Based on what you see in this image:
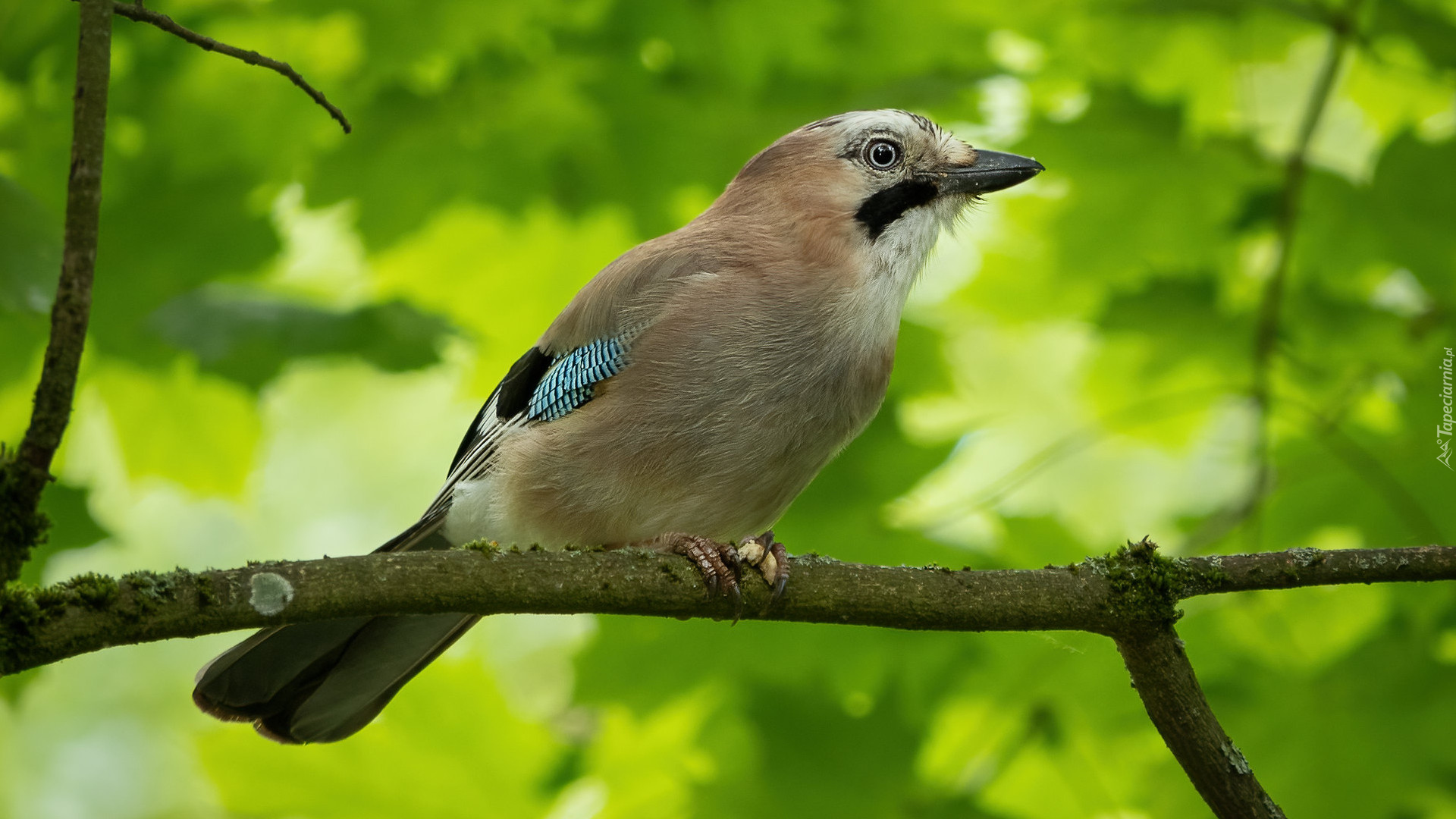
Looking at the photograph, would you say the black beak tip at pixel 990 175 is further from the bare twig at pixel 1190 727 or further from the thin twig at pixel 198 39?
the thin twig at pixel 198 39

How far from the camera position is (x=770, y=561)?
1995 millimetres

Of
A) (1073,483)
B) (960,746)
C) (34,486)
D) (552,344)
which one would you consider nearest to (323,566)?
(34,486)

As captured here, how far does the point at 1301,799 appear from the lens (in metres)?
3.00

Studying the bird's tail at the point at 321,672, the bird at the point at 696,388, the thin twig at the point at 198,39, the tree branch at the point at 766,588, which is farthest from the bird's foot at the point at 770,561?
the thin twig at the point at 198,39

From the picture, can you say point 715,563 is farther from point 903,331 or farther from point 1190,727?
point 903,331

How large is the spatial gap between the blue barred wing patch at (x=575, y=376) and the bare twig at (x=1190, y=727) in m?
1.26

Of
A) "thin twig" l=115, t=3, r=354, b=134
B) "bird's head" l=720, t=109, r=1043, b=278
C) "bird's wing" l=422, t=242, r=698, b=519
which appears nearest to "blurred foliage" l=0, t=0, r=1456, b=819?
"bird's head" l=720, t=109, r=1043, b=278

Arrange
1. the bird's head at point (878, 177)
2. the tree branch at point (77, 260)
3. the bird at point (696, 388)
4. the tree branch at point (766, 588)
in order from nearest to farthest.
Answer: the tree branch at point (77, 260), the tree branch at point (766, 588), the bird at point (696, 388), the bird's head at point (878, 177)

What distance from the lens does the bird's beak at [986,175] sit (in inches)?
114

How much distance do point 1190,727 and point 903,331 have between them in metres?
1.97

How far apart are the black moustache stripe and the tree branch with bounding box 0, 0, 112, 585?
1.71m

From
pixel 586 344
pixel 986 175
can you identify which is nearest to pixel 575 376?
pixel 586 344

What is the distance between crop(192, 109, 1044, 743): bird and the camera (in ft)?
8.23

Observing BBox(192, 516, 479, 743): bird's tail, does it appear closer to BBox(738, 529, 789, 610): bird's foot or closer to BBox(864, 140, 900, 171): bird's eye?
BBox(738, 529, 789, 610): bird's foot
